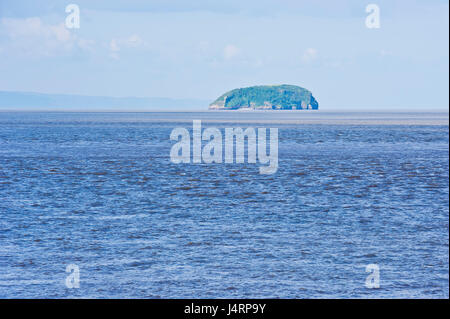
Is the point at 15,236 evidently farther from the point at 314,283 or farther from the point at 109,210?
the point at 314,283

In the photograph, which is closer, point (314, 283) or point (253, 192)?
point (314, 283)

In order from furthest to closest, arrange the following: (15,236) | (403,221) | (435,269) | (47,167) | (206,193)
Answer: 1. (47,167)
2. (206,193)
3. (403,221)
4. (15,236)
5. (435,269)

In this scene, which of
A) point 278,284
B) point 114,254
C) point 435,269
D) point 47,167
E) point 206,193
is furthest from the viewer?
point 47,167

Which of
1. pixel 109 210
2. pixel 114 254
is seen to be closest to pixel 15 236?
pixel 114 254

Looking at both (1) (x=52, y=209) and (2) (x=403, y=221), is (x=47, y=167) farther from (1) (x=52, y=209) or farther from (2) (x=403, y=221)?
(2) (x=403, y=221)

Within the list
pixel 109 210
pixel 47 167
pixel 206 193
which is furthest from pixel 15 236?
pixel 47 167
